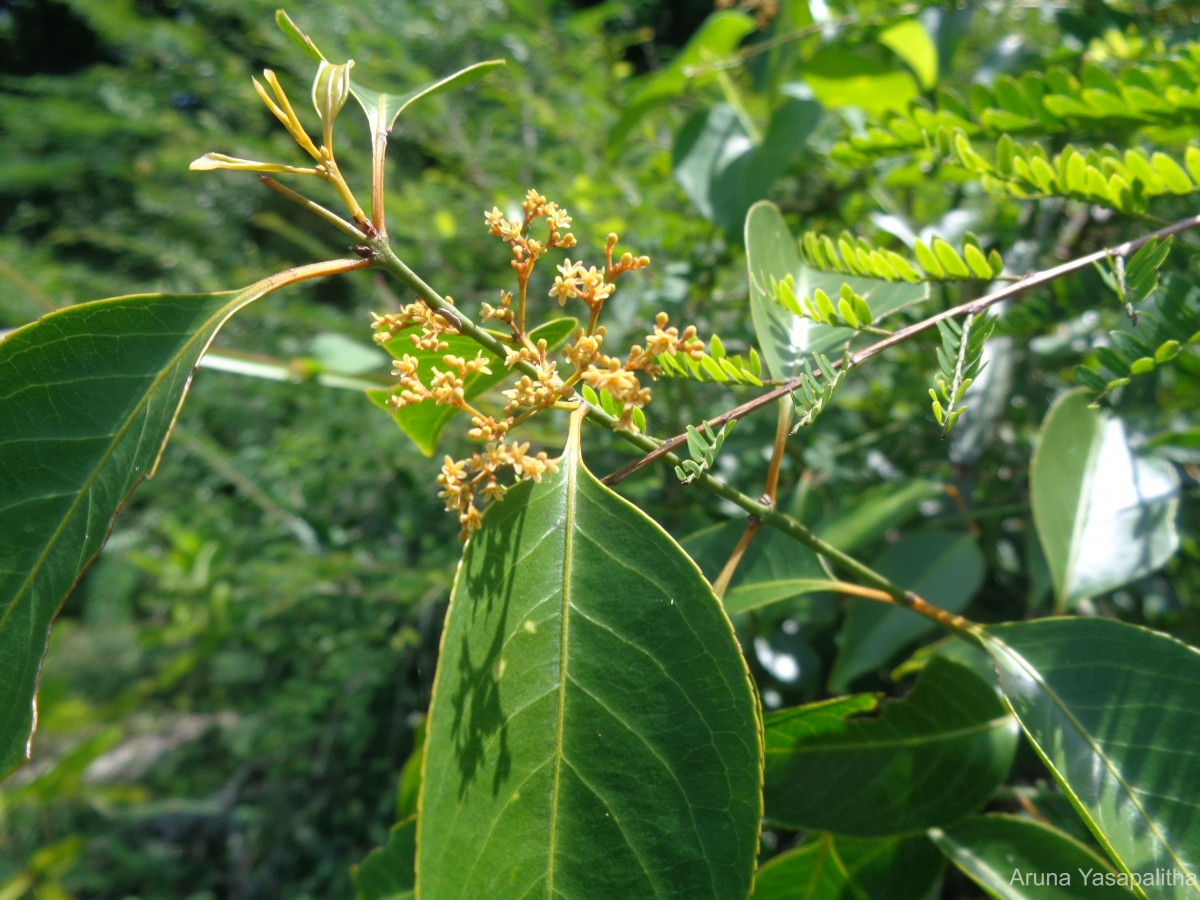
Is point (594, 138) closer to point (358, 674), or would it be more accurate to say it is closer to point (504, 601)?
point (358, 674)

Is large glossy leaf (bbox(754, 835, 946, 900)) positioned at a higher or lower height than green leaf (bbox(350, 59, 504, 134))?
lower

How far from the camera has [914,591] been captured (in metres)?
1.08

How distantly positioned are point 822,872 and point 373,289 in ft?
7.26

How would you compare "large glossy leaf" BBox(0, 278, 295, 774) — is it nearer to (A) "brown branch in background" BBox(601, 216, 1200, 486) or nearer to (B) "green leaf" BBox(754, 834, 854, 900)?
(A) "brown branch in background" BBox(601, 216, 1200, 486)

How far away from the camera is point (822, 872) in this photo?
0.85 metres

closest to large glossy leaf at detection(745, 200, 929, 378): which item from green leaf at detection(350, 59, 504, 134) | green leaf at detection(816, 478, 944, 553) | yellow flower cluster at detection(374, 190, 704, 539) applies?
yellow flower cluster at detection(374, 190, 704, 539)

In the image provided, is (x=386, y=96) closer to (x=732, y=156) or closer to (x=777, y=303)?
(x=777, y=303)

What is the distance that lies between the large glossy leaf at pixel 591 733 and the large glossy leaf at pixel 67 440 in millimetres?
229

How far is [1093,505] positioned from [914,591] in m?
0.24

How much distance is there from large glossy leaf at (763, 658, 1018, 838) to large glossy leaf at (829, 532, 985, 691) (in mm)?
238

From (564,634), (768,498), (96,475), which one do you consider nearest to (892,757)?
(768,498)

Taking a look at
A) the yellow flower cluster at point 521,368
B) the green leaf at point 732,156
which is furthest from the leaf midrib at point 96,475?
the green leaf at point 732,156

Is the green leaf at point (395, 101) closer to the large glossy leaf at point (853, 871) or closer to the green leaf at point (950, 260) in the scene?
the green leaf at point (950, 260)

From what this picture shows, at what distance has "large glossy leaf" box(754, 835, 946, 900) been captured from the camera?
0.85m
